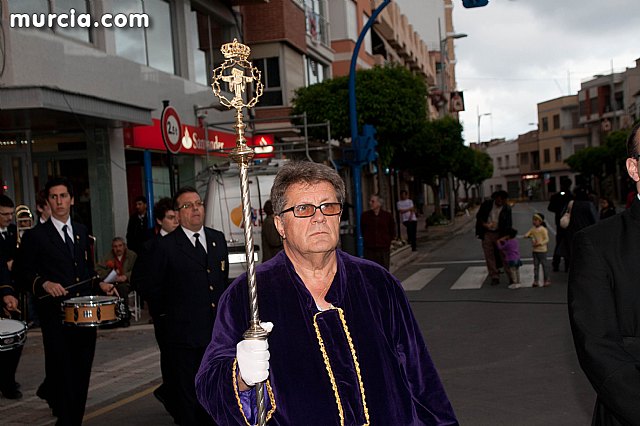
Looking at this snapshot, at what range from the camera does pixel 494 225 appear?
15.3m

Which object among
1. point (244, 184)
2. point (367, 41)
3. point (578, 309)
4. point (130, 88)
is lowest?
point (578, 309)

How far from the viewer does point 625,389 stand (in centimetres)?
294

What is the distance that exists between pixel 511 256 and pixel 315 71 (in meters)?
16.7

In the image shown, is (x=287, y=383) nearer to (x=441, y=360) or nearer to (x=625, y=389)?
(x=625, y=389)

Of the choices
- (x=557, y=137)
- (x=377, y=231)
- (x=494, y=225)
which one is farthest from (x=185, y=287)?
(x=557, y=137)

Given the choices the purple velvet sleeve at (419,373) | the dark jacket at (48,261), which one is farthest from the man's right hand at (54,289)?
the purple velvet sleeve at (419,373)

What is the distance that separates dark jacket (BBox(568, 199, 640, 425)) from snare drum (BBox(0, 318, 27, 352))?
4.14 m

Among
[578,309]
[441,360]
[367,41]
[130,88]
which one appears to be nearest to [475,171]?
[367,41]

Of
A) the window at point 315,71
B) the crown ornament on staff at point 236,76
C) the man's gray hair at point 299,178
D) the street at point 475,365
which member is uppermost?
the window at point 315,71

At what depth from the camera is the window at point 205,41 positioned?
20.5 meters

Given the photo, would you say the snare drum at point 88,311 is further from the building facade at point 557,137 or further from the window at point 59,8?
the building facade at point 557,137

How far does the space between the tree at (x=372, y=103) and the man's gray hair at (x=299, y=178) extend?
22.2 m

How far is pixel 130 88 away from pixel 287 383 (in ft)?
46.3

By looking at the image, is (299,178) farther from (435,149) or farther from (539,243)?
(435,149)
